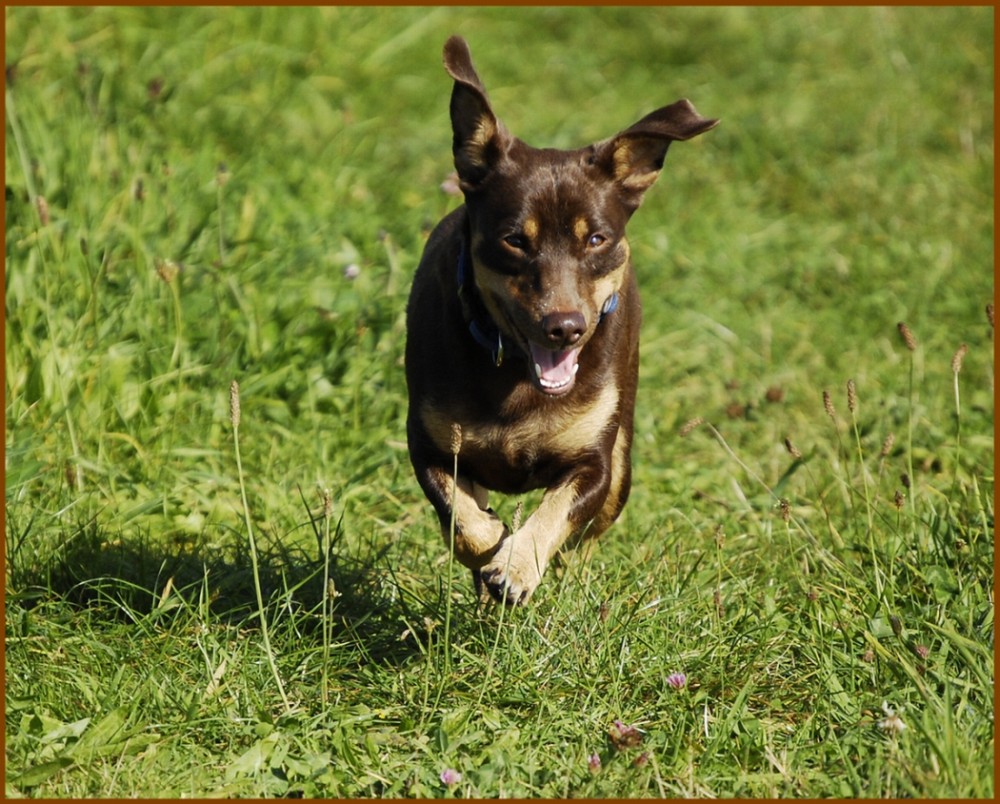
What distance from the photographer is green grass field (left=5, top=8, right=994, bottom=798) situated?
388 cm

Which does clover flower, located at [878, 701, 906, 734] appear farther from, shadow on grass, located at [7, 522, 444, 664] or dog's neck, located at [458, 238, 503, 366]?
dog's neck, located at [458, 238, 503, 366]

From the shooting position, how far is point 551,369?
14.0 feet

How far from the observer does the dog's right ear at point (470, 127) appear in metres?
4.38

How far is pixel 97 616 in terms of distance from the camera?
4.45m

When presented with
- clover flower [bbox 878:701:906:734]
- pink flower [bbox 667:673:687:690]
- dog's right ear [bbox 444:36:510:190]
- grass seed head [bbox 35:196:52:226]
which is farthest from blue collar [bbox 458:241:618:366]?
grass seed head [bbox 35:196:52:226]

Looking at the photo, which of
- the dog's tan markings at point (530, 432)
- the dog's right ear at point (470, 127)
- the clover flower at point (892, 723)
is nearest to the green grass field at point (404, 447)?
the clover flower at point (892, 723)

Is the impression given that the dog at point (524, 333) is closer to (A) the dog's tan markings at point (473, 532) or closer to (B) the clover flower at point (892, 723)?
(A) the dog's tan markings at point (473, 532)

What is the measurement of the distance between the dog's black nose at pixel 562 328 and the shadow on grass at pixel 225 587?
0.86 m

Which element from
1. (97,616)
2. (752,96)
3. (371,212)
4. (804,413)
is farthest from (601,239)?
(752,96)

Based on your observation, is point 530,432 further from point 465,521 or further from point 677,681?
point 677,681

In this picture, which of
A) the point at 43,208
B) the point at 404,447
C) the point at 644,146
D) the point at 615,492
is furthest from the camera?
the point at 404,447

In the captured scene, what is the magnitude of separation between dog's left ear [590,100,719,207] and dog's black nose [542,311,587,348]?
65 cm

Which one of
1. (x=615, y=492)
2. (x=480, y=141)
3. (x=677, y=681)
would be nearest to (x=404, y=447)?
(x=615, y=492)

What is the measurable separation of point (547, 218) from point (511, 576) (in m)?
1.05
